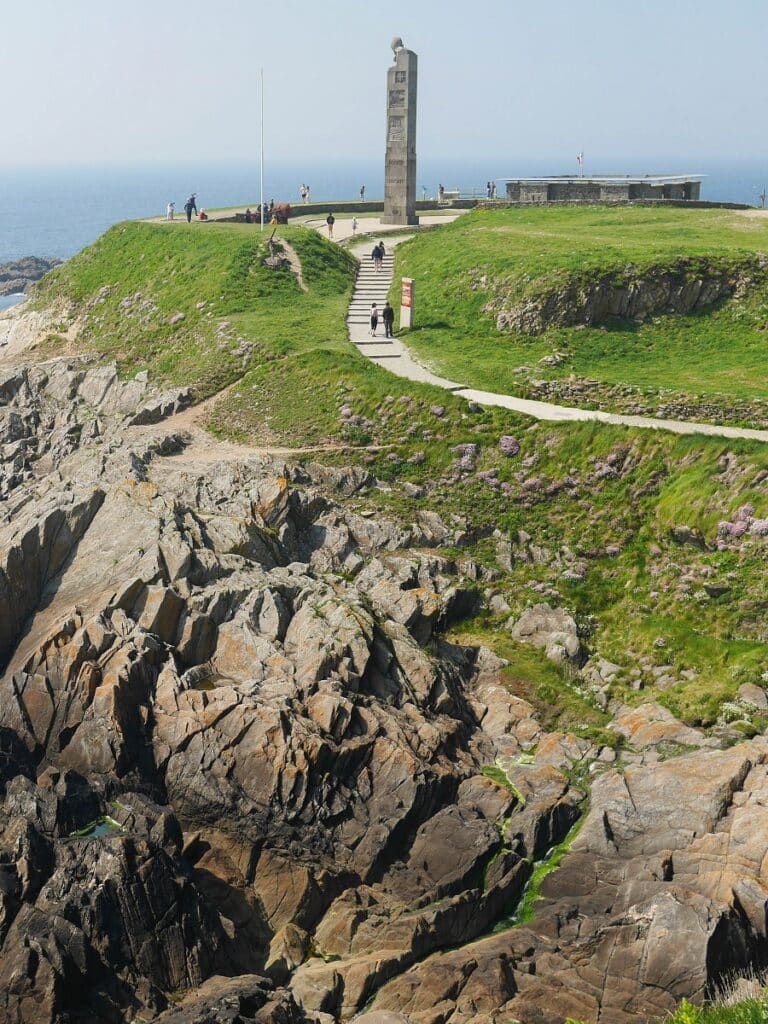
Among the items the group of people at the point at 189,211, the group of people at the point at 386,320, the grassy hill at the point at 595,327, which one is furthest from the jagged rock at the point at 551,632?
the group of people at the point at 189,211

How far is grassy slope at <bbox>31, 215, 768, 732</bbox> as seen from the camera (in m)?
36.2

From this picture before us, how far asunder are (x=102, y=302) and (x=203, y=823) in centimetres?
4313

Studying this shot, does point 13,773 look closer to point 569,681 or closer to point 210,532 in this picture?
point 210,532

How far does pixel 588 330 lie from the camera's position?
55.7 m

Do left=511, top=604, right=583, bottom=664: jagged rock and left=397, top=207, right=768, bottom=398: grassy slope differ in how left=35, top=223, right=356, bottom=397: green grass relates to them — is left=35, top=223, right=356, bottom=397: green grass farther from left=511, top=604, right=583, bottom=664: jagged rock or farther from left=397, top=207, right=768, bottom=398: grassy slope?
left=511, top=604, right=583, bottom=664: jagged rock

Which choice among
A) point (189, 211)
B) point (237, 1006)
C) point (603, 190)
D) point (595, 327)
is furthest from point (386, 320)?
point (237, 1006)

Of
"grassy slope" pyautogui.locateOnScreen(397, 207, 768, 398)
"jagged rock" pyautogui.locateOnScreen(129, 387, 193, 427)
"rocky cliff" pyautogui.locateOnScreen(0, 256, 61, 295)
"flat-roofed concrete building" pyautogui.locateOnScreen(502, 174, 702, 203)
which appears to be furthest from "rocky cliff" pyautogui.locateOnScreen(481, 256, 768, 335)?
"rocky cliff" pyautogui.locateOnScreen(0, 256, 61, 295)

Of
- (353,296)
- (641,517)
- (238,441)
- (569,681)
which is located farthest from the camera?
(353,296)

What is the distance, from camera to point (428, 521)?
42938 mm

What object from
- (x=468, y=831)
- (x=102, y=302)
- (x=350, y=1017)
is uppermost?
(x=102, y=302)

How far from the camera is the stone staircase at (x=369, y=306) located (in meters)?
54.9

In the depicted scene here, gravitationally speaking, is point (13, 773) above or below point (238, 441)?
below

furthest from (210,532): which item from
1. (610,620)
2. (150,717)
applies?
(610,620)

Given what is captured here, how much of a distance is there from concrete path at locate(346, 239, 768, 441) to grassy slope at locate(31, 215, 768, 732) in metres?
0.93
